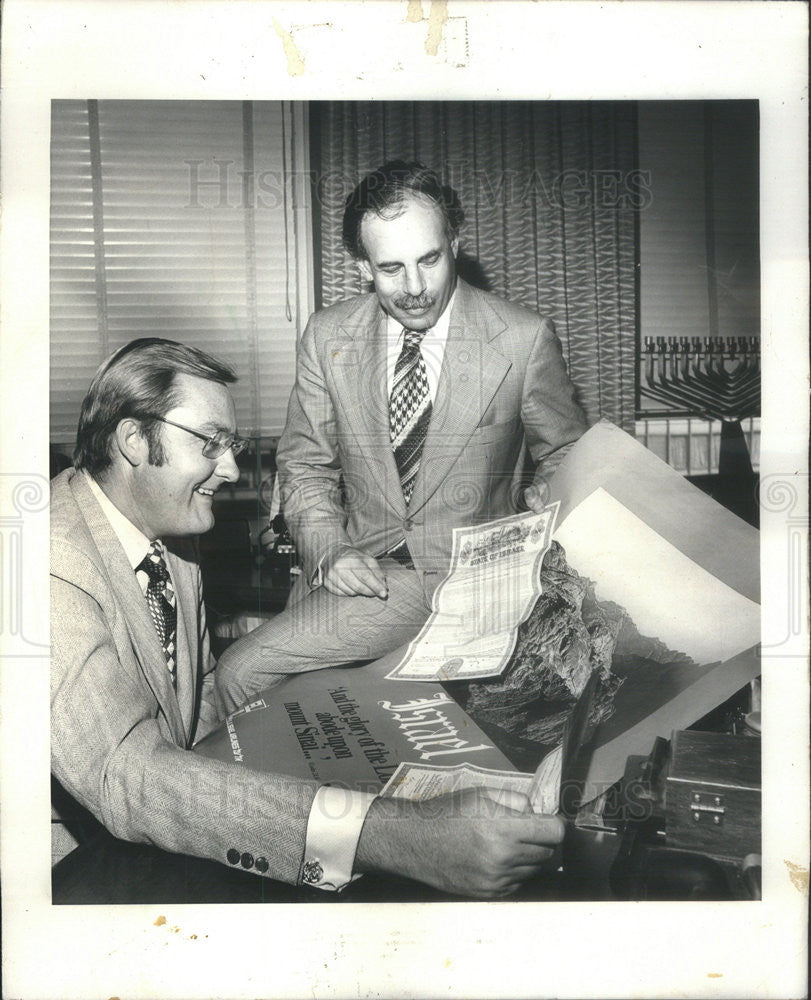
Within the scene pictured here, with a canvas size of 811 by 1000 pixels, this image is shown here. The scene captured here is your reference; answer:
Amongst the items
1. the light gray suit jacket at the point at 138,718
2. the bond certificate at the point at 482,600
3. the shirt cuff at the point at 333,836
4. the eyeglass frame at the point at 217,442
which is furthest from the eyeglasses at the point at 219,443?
the shirt cuff at the point at 333,836

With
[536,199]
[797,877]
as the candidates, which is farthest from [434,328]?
[797,877]

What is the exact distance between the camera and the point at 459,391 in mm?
1442

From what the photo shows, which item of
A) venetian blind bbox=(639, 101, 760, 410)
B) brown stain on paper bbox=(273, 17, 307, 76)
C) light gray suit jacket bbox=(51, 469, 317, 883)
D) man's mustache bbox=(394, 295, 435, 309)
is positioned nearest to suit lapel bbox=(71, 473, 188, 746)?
light gray suit jacket bbox=(51, 469, 317, 883)

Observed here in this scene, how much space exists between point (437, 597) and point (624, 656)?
1.00 feet

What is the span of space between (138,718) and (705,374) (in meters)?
1.03

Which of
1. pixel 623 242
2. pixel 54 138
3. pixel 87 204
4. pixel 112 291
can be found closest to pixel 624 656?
pixel 623 242

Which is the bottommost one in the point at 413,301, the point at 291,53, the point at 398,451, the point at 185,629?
the point at 185,629

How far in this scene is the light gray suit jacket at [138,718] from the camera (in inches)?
51.9

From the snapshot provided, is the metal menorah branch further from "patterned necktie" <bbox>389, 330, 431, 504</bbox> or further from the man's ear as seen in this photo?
the man's ear

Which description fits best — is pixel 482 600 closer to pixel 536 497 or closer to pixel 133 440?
pixel 536 497

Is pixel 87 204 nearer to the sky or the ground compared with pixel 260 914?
nearer to the sky

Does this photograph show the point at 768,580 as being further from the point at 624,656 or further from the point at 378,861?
the point at 378,861

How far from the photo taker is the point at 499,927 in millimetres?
1393

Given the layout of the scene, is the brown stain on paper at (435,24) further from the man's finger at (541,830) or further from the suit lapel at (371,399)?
the man's finger at (541,830)
